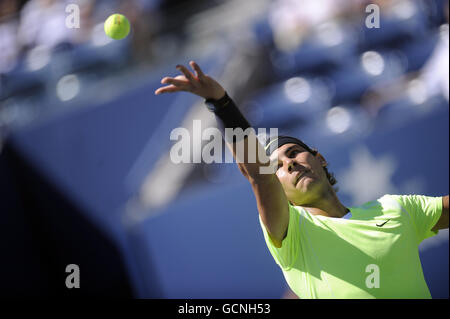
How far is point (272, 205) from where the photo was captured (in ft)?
5.63

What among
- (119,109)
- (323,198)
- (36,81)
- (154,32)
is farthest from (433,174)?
(36,81)

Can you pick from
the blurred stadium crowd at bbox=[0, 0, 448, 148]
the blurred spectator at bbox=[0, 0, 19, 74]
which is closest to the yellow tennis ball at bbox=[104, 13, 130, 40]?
the blurred stadium crowd at bbox=[0, 0, 448, 148]

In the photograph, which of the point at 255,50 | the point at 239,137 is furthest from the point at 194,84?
the point at 255,50

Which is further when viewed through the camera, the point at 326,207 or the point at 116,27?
the point at 116,27

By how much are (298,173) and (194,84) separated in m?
0.57

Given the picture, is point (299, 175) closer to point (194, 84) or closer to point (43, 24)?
point (194, 84)

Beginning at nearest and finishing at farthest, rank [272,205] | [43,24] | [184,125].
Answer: [272,205], [184,125], [43,24]

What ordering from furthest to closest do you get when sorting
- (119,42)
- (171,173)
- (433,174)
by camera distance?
(119,42), (171,173), (433,174)

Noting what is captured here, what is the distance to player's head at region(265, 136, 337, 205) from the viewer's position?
1968mm

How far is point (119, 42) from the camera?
4500 mm

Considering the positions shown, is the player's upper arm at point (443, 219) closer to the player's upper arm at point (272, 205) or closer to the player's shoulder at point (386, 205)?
the player's shoulder at point (386, 205)
